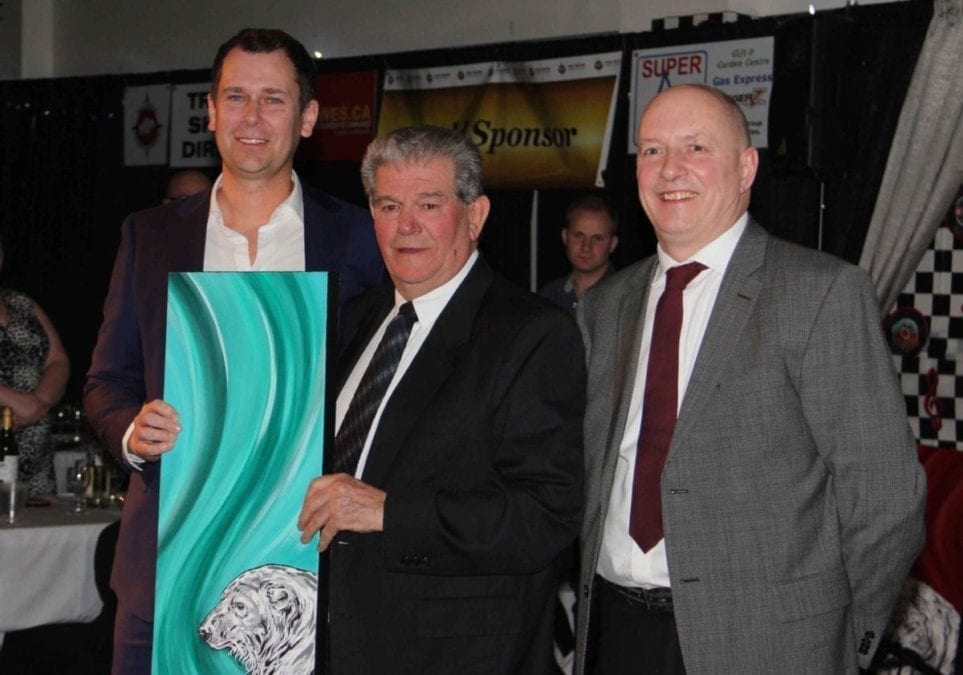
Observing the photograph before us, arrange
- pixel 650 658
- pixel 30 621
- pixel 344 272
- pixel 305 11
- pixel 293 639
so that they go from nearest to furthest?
pixel 293 639
pixel 650 658
pixel 344 272
pixel 30 621
pixel 305 11

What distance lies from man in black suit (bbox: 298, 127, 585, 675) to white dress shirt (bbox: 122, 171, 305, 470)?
0.75ft

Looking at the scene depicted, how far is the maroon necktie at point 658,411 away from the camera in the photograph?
8.95ft

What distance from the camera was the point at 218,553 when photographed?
258 cm

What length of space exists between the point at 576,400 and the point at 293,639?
2.22ft

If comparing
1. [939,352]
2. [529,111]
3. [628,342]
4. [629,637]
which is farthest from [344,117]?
[629,637]

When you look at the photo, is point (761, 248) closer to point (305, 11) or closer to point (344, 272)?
point (344, 272)

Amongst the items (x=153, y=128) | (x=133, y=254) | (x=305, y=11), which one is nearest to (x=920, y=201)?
(x=133, y=254)

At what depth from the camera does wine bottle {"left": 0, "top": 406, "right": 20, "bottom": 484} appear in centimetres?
520

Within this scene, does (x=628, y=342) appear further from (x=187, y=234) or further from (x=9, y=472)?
(x=9, y=472)

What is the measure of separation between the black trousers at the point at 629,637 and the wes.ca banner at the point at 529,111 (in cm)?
590

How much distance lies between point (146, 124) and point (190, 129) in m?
0.56

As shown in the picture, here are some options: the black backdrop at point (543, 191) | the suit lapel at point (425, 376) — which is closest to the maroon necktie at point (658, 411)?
the suit lapel at point (425, 376)

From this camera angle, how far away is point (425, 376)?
2691 mm

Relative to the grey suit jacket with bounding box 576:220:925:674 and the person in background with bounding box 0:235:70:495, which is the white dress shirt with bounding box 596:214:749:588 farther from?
the person in background with bounding box 0:235:70:495
